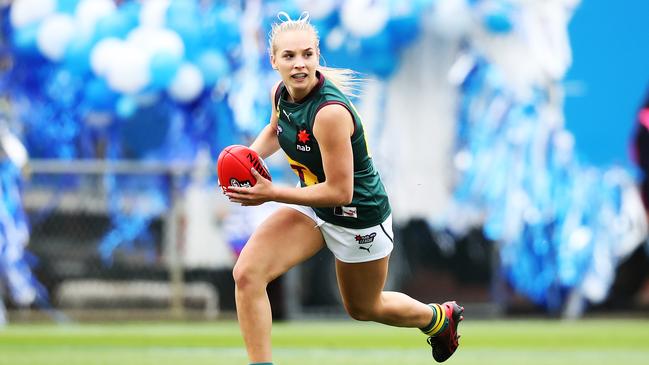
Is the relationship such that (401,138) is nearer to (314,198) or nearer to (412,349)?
(412,349)

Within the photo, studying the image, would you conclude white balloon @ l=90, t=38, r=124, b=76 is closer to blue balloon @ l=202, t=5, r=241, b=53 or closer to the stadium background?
the stadium background

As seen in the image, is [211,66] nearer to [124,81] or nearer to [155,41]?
[155,41]

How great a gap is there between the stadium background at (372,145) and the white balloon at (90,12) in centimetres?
2

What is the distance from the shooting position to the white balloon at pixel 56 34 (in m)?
13.2

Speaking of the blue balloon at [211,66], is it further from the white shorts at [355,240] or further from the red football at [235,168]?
the red football at [235,168]

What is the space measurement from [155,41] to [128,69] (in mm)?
446

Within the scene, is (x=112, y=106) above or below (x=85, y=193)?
above

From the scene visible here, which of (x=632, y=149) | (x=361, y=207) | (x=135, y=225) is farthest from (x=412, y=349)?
(x=632, y=149)

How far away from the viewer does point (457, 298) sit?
14086 mm

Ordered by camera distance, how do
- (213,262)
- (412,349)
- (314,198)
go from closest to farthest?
(314,198) < (412,349) < (213,262)

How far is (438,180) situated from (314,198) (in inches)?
369

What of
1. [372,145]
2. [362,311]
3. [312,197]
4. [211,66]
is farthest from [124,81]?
[312,197]

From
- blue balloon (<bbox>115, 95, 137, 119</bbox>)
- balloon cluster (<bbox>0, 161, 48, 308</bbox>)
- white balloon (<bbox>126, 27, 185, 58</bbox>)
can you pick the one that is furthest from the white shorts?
blue balloon (<bbox>115, 95, 137, 119</bbox>)

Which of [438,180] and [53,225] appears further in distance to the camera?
[438,180]
